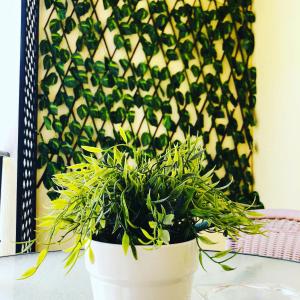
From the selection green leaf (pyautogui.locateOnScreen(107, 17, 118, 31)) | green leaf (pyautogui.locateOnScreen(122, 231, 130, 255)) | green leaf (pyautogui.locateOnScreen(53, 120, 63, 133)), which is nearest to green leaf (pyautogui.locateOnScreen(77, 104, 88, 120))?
green leaf (pyautogui.locateOnScreen(53, 120, 63, 133))

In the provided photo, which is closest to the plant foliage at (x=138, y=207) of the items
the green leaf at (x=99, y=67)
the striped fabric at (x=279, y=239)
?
the striped fabric at (x=279, y=239)

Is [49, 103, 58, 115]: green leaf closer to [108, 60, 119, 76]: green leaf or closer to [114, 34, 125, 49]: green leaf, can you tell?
[108, 60, 119, 76]: green leaf

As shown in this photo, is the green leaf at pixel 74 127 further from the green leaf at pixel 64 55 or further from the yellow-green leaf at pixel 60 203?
the yellow-green leaf at pixel 60 203

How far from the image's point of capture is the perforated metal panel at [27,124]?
67.1 inches

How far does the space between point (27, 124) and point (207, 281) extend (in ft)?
4.28

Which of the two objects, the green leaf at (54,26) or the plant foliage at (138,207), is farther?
the green leaf at (54,26)

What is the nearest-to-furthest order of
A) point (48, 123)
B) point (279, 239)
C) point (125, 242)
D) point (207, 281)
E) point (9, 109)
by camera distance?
point (125, 242) < point (207, 281) < point (279, 239) < point (9, 109) < point (48, 123)

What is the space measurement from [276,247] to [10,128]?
1.19 meters

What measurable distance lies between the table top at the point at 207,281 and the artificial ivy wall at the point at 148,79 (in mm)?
1186

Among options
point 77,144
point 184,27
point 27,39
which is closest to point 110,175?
point 27,39

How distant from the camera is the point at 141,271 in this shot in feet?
1.61

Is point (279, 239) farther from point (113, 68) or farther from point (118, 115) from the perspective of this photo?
point (113, 68)

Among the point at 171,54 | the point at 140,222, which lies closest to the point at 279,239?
the point at 140,222

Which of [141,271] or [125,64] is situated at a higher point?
[125,64]
